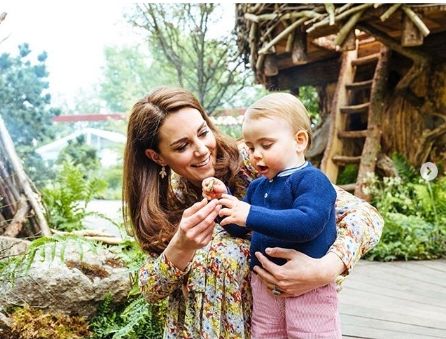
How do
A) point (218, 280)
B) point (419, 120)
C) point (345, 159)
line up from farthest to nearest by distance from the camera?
point (345, 159)
point (419, 120)
point (218, 280)

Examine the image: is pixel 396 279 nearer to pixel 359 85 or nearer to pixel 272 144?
pixel 272 144

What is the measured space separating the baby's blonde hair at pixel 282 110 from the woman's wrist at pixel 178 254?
1.24 feet

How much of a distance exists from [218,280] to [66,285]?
3.63 feet

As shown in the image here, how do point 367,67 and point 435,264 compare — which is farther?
point 367,67

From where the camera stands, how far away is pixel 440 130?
5.46m

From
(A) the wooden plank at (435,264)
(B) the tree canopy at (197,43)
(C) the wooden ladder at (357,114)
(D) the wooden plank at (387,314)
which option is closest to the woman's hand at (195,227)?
(D) the wooden plank at (387,314)

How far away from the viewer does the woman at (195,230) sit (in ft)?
4.50

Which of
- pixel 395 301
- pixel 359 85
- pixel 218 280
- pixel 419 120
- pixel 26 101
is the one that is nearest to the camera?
pixel 218 280

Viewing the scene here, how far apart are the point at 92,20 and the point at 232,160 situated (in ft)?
40.5

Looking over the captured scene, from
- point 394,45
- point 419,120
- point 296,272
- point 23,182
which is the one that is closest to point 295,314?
point 296,272

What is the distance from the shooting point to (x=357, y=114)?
6527 mm

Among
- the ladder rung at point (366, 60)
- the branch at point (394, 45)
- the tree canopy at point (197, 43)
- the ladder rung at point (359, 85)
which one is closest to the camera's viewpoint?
the branch at point (394, 45)

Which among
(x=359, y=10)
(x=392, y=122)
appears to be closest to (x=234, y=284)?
(x=359, y=10)

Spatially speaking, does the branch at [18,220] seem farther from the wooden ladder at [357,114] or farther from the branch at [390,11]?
the wooden ladder at [357,114]
